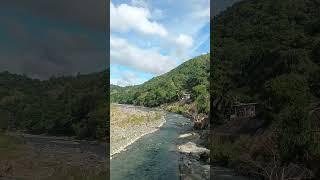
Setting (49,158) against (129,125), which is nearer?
(49,158)

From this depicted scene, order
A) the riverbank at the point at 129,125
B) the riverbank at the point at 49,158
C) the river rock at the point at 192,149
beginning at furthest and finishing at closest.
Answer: the riverbank at the point at 129,125 < the river rock at the point at 192,149 < the riverbank at the point at 49,158

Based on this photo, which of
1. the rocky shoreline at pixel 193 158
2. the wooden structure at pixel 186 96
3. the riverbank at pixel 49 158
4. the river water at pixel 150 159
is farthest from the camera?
the wooden structure at pixel 186 96

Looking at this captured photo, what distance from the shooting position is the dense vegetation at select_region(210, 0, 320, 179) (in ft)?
37.7

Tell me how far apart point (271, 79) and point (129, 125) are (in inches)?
690

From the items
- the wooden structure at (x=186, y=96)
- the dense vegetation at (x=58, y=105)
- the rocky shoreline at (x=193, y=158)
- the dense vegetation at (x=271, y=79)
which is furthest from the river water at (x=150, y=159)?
the wooden structure at (x=186, y=96)

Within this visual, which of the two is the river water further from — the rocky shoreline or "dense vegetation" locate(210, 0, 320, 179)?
"dense vegetation" locate(210, 0, 320, 179)

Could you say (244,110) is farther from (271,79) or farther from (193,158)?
(193,158)

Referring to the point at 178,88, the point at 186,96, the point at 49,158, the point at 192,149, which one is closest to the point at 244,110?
the point at 192,149

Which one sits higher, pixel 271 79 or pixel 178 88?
pixel 178 88

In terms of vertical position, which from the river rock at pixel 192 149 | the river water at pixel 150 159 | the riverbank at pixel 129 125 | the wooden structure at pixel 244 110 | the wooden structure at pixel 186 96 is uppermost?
the wooden structure at pixel 186 96

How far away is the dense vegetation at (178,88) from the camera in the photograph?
1382 inches

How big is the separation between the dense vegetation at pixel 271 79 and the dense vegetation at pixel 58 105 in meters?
5.81

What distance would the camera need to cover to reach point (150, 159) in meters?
21.2

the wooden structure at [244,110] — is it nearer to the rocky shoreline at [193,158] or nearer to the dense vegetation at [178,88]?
the rocky shoreline at [193,158]
